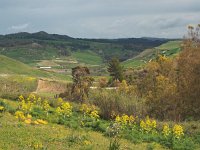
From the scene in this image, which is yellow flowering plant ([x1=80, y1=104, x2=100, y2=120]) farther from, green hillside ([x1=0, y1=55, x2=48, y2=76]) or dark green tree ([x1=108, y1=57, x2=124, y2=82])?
green hillside ([x1=0, y1=55, x2=48, y2=76])

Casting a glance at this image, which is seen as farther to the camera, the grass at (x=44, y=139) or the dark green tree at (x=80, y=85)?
the dark green tree at (x=80, y=85)

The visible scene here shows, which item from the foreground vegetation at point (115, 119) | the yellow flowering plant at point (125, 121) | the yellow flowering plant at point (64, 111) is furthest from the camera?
the yellow flowering plant at point (64, 111)

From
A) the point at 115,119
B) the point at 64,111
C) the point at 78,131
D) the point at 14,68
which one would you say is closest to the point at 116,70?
the point at 14,68

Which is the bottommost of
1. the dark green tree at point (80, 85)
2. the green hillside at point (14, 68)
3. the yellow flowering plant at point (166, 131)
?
the green hillside at point (14, 68)

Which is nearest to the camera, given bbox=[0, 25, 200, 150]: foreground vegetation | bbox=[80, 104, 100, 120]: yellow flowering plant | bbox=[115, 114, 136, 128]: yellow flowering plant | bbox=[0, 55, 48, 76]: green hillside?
bbox=[0, 25, 200, 150]: foreground vegetation

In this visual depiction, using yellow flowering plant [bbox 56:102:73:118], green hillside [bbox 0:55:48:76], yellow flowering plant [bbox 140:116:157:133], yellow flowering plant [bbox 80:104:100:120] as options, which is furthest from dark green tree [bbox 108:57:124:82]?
yellow flowering plant [bbox 140:116:157:133]

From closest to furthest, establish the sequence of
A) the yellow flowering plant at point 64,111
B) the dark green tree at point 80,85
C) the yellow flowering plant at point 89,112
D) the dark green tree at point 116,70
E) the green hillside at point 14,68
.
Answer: the yellow flowering plant at point 64,111 → the yellow flowering plant at point 89,112 → the dark green tree at point 80,85 → the dark green tree at point 116,70 → the green hillside at point 14,68

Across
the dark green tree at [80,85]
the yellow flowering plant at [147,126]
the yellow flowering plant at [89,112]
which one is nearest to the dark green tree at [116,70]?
the dark green tree at [80,85]

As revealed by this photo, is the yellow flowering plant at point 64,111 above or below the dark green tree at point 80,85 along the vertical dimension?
above

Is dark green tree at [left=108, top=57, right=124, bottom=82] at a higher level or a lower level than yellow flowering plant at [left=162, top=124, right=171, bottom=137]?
lower

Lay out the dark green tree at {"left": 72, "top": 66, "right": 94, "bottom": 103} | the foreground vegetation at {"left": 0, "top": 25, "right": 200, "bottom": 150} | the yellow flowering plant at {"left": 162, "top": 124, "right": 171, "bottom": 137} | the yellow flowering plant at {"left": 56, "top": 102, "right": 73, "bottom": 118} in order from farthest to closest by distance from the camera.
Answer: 1. the dark green tree at {"left": 72, "top": 66, "right": 94, "bottom": 103}
2. the yellow flowering plant at {"left": 56, "top": 102, "right": 73, "bottom": 118}
3. the yellow flowering plant at {"left": 162, "top": 124, "right": 171, "bottom": 137}
4. the foreground vegetation at {"left": 0, "top": 25, "right": 200, "bottom": 150}

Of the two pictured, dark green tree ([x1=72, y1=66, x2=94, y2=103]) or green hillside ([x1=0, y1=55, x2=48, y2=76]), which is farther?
green hillside ([x1=0, y1=55, x2=48, y2=76])

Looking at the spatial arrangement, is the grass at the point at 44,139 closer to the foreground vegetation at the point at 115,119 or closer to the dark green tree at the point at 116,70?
the foreground vegetation at the point at 115,119

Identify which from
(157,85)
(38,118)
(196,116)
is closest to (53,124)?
(38,118)
